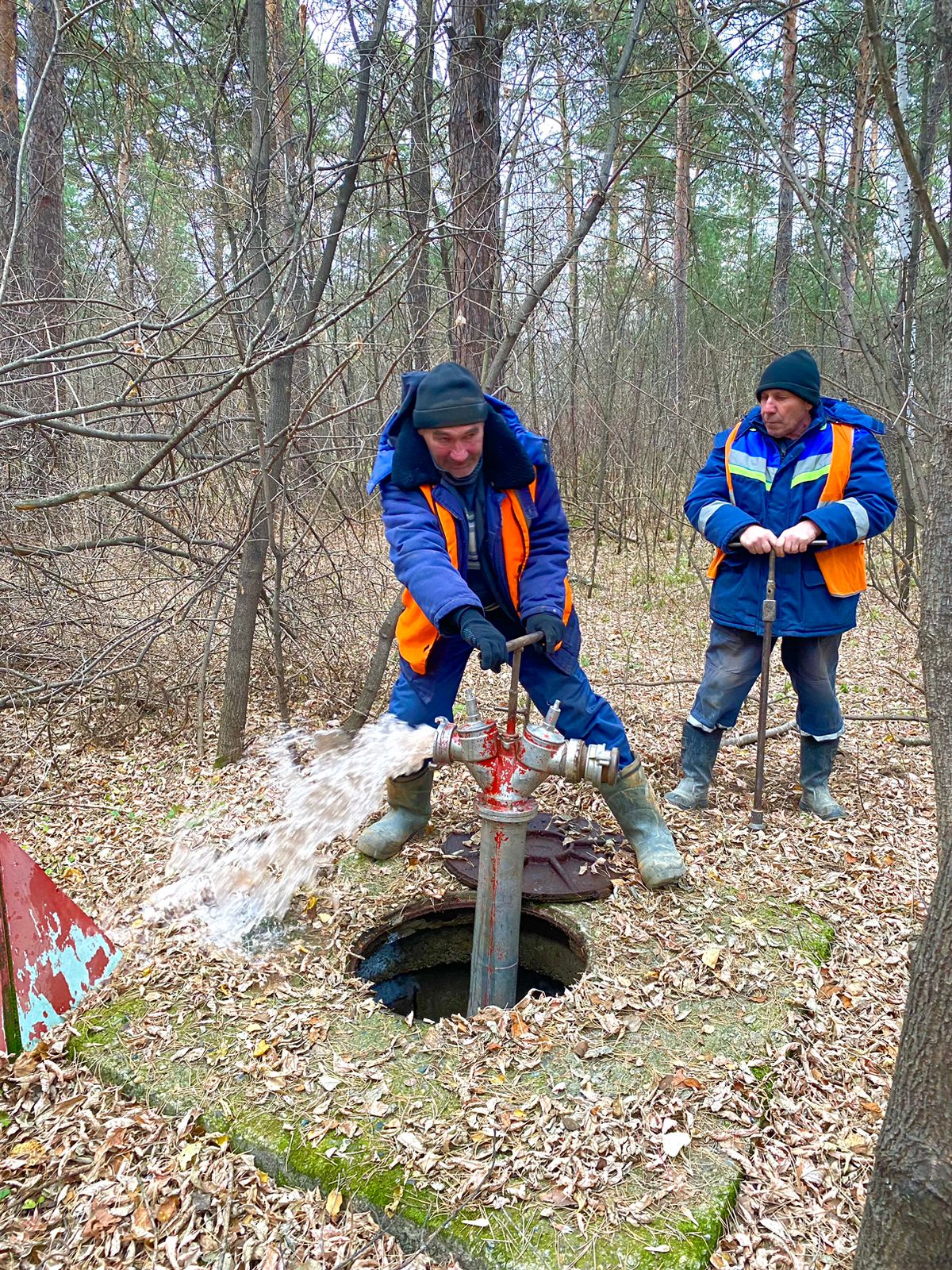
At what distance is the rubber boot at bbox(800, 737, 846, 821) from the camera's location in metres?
4.07

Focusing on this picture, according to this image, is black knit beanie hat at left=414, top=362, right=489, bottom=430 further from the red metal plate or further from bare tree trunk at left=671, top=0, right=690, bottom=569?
bare tree trunk at left=671, top=0, right=690, bottom=569

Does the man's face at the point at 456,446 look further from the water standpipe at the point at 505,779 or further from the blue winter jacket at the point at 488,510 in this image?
the water standpipe at the point at 505,779

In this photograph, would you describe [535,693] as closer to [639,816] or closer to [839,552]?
[639,816]

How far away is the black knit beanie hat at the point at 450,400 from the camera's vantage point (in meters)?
2.96

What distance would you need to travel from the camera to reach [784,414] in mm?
3760

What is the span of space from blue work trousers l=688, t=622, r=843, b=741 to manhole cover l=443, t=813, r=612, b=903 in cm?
79

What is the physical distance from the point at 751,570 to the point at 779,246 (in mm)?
9238

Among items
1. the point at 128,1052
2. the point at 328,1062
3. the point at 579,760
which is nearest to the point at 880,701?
the point at 579,760

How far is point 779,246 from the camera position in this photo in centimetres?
1143

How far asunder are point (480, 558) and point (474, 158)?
3.03 m

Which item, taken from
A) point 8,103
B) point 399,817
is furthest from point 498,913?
point 8,103

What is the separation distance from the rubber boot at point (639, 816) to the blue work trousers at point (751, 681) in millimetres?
695

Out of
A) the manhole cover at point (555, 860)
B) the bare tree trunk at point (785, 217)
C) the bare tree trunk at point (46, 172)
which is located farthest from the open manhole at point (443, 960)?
the bare tree trunk at point (785, 217)

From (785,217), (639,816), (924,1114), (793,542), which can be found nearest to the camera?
(924,1114)
